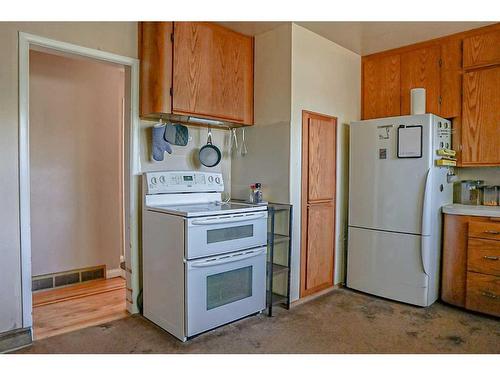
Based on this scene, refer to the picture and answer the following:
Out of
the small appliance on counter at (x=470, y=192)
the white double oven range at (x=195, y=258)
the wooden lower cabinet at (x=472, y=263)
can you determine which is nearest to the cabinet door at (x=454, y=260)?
the wooden lower cabinet at (x=472, y=263)

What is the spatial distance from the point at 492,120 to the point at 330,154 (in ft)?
4.26

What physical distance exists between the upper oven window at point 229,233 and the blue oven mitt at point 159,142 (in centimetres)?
80

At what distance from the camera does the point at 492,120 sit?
290cm

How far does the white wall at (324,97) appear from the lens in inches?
114

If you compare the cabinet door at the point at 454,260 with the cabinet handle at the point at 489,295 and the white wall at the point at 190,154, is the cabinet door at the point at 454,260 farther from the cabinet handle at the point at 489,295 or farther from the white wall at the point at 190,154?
the white wall at the point at 190,154

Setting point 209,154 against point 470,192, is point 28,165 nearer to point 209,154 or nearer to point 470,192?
point 209,154

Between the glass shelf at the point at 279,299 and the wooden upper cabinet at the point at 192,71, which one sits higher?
the wooden upper cabinet at the point at 192,71

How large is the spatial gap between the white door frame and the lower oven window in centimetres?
72

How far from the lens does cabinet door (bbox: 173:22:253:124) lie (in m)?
2.57

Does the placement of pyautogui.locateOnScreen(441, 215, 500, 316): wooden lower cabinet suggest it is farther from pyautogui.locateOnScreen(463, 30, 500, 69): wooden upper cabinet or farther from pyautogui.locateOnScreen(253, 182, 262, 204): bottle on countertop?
pyautogui.locateOnScreen(253, 182, 262, 204): bottle on countertop

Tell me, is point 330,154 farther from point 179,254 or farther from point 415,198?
point 179,254

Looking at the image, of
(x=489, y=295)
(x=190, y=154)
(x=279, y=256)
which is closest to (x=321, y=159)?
(x=279, y=256)

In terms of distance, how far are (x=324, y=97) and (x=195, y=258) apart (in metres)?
1.82

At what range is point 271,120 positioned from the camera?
298 cm
